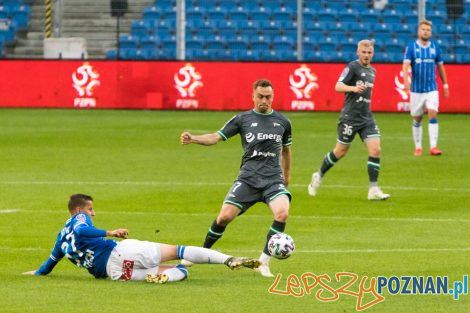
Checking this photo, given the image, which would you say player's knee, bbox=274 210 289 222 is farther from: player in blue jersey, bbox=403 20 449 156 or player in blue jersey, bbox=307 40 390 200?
player in blue jersey, bbox=403 20 449 156

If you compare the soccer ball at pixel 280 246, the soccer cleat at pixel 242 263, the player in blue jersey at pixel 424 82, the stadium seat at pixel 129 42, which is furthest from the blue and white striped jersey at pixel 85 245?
the stadium seat at pixel 129 42

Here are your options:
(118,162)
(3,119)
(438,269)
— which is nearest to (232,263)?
(438,269)

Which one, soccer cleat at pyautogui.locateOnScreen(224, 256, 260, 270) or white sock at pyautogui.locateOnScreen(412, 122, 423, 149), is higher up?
soccer cleat at pyautogui.locateOnScreen(224, 256, 260, 270)

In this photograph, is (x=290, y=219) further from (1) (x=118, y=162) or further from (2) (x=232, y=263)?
(1) (x=118, y=162)

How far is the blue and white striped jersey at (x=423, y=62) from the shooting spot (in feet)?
82.1

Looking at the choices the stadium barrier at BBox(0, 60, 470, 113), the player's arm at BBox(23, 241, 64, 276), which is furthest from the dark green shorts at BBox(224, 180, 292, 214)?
the stadium barrier at BBox(0, 60, 470, 113)

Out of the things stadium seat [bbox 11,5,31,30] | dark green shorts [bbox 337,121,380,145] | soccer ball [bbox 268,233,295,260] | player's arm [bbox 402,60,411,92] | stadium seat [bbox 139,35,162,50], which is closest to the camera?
soccer ball [bbox 268,233,295,260]

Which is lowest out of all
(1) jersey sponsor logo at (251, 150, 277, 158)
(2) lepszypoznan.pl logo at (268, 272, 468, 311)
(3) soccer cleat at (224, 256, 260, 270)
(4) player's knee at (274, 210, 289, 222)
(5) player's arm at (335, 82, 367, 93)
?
(2) lepszypoznan.pl logo at (268, 272, 468, 311)

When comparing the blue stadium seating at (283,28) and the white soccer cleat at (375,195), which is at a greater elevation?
the blue stadium seating at (283,28)

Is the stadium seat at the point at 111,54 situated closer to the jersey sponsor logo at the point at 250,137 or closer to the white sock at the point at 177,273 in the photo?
the jersey sponsor logo at the point at 250,137

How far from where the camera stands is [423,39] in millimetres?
24656

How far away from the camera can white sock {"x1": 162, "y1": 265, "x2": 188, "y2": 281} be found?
1252cm

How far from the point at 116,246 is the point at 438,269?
326 centimetres

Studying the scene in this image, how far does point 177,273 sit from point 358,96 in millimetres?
7613
